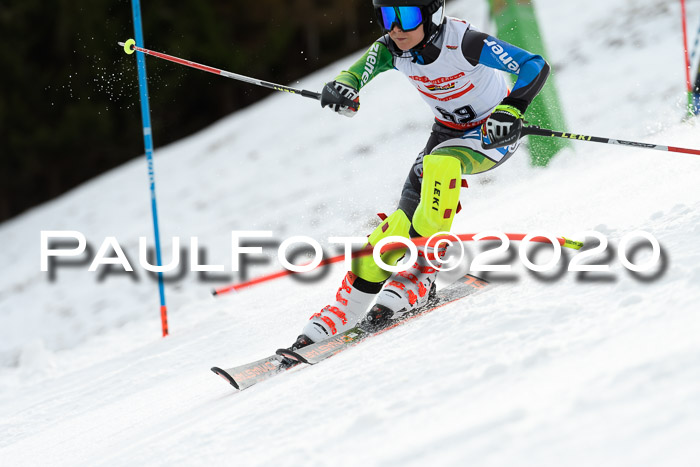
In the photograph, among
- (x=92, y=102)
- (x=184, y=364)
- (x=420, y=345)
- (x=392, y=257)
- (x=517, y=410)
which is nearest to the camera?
(x=517, y=410)

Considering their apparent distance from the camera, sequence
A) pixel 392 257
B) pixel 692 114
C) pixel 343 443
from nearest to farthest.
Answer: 1. pixel 343 443
2. pixel 392 257
3. pixel 692 114

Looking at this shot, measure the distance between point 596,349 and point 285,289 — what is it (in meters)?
4.11

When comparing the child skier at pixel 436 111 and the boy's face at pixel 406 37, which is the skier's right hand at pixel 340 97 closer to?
the child skier at pixel 436 111

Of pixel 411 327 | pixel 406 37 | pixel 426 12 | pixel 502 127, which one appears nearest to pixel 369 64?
pixel 406 37

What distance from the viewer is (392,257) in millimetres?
3486

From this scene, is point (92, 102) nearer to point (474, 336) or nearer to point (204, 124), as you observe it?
point (204, 124)

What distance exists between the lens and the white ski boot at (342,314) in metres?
3.53

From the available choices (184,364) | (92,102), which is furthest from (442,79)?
(92,102)

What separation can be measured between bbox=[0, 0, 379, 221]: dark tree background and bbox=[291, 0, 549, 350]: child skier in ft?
42.2

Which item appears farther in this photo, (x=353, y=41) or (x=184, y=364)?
(x=353, y=41)

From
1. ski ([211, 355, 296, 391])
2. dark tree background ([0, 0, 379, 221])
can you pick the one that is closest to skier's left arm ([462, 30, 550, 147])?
ski ([211, 355, 296, 391])

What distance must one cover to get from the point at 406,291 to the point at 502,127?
0.95 m

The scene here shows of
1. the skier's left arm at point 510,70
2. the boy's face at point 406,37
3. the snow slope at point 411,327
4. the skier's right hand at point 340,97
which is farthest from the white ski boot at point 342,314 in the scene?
the boy's face at point 406,37

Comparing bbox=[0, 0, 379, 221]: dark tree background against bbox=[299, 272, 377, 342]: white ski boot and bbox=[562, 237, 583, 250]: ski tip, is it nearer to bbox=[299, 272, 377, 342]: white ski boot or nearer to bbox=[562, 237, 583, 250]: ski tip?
bbox=[299, 272, 377, 342]: white ski boot
